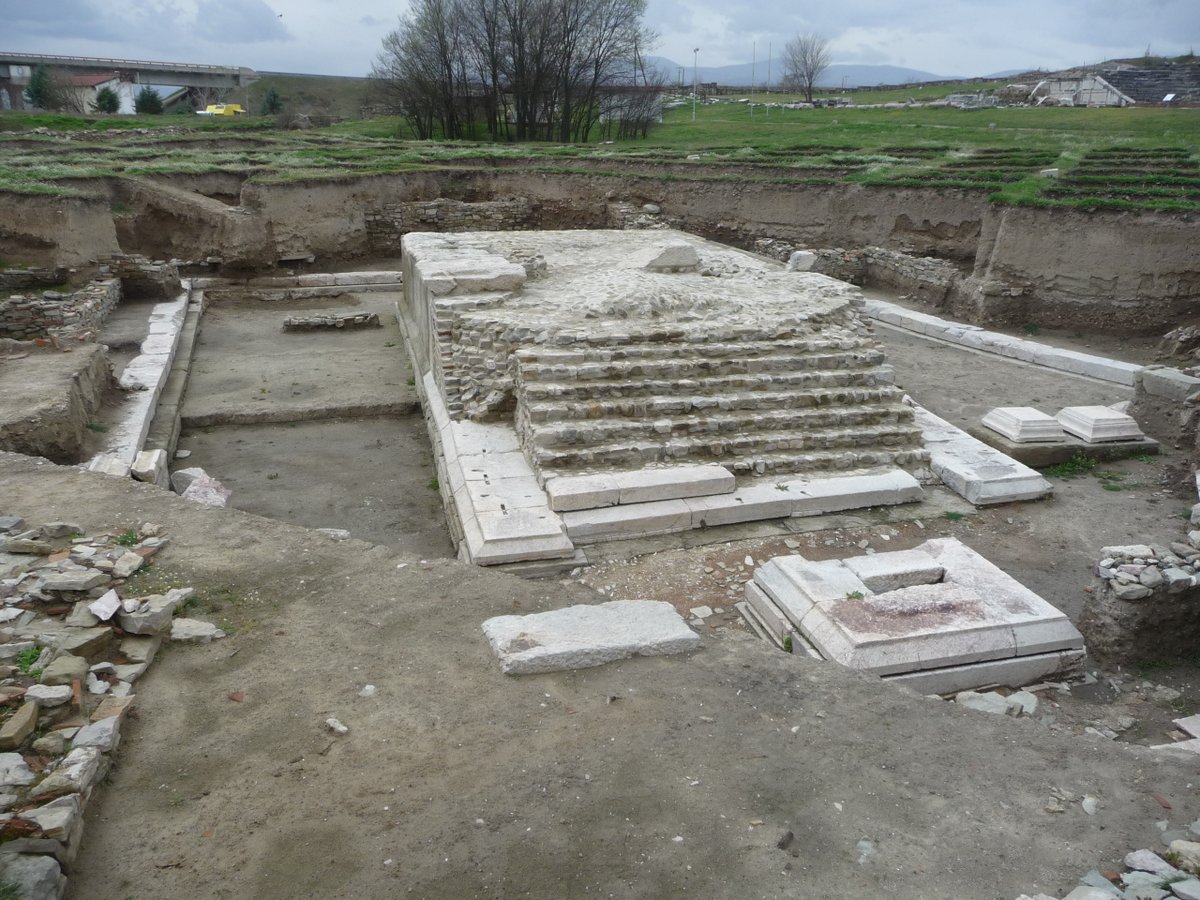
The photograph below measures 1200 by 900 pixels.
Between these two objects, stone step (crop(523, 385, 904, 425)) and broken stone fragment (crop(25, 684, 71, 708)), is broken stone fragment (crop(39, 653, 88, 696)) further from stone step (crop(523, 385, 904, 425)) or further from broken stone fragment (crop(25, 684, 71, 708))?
stone step (crop(523, 385, 904, 425))

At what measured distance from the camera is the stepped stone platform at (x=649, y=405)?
6.80m

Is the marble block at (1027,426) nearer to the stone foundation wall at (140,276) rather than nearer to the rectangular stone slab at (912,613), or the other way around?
the rectangular stone slab at (912,613)

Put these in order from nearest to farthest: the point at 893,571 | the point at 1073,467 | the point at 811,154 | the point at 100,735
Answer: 1. the point at 100,735
2. the point at 893,571
3. the point at 1073,467
4. the point at 811,154

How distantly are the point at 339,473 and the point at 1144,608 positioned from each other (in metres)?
7.09

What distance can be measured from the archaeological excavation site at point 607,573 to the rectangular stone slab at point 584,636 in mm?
31

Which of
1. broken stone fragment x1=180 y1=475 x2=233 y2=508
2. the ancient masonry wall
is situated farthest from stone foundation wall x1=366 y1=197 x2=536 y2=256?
broken stone fragment x1=180 y1=475 x2=233 y2=508

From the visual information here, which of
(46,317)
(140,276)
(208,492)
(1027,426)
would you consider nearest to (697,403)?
(1027,426)

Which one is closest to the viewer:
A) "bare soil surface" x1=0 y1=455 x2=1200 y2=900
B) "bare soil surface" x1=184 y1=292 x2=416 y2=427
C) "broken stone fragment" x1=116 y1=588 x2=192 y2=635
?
"bare soil surface" x1=0 y1=455 x2=1200 y2=900

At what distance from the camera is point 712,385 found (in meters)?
7.93

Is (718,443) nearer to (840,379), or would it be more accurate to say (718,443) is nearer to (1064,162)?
(840,379)

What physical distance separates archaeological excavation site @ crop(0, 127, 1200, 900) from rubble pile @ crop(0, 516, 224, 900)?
2 cm

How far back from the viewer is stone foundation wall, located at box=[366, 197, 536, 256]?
18188 mm

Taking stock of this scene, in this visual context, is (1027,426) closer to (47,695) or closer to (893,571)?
(893,571)

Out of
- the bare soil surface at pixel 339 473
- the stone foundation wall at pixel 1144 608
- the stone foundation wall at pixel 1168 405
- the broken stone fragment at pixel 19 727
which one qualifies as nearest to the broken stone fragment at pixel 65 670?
the broken stone fragment at pixel 19 727
